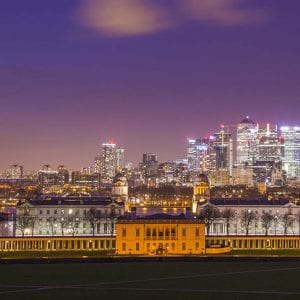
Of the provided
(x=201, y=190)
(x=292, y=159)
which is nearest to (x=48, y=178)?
(x=292, y=159)

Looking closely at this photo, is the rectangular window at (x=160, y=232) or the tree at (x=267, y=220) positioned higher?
the tree at (x=267, y=220)

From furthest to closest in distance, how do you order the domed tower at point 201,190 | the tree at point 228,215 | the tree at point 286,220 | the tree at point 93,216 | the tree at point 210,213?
the domed tower at point 201,190 → the tree at point 228,215 → the tree at point 210,213 → the tree at point 286,220 → the tree at point 93,216

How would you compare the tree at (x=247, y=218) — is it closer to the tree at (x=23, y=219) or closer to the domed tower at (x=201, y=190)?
the domed tower at (x=201, y=190)

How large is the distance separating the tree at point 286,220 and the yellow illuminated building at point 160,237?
470 inches

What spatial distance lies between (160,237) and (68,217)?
16381mm

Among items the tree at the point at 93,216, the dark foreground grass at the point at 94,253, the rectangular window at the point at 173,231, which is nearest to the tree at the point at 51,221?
the tree at the point at 93,216

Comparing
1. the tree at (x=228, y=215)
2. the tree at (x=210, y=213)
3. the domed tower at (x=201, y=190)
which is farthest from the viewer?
the domed tower at (x=201, y=190)

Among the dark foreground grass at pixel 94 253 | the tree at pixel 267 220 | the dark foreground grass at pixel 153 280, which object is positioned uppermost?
the tree at pixel 267 220

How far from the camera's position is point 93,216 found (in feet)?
174

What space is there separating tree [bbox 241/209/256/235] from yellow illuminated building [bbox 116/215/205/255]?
11.4 metres

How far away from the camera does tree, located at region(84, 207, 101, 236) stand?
50562 mm

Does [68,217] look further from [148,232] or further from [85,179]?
[85,179]

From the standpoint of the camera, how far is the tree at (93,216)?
1991 inches

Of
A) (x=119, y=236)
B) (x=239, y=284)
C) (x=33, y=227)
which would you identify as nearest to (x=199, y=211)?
(x=33, y=227)
